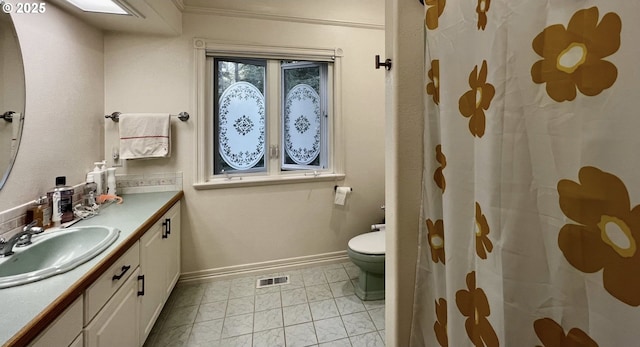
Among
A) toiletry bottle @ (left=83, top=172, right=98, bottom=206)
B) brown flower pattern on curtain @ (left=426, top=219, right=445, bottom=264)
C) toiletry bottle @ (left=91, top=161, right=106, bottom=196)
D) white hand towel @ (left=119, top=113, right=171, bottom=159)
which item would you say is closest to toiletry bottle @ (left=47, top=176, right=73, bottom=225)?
toiletry bottle @ (left=83, top=172, right=98, bottom=206)

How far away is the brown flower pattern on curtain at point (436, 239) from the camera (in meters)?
0.87

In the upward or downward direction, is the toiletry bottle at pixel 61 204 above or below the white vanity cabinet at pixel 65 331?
above

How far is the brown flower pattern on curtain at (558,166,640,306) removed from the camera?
0.42 metres

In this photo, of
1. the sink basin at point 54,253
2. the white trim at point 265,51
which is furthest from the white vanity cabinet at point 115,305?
the white trim at point 265,51

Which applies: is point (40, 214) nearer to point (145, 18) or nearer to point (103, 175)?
point (103, 175)

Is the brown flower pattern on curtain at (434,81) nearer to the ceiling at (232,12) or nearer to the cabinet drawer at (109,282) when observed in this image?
the cabinet drawer at (109,282)

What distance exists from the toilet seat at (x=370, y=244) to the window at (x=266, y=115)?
2.10ft

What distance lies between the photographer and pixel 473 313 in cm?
71

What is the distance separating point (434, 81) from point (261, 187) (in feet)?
5.98

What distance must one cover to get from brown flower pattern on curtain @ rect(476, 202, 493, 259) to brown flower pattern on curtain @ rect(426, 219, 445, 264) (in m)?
0.20

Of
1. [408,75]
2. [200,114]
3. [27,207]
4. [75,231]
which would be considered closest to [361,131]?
[200,114]

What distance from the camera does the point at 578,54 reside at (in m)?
0.47

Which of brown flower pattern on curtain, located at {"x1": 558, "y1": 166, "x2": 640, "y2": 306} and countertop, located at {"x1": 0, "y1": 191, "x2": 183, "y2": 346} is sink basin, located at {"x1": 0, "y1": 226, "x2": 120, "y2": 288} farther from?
brown flower pattern on curtain, located at {"x1": 558, "y1": 166, "x2": 640, "y2": 306}

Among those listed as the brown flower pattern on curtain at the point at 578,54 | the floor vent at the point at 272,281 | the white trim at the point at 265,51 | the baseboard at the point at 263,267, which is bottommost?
the floor vent at the point at 272,281
